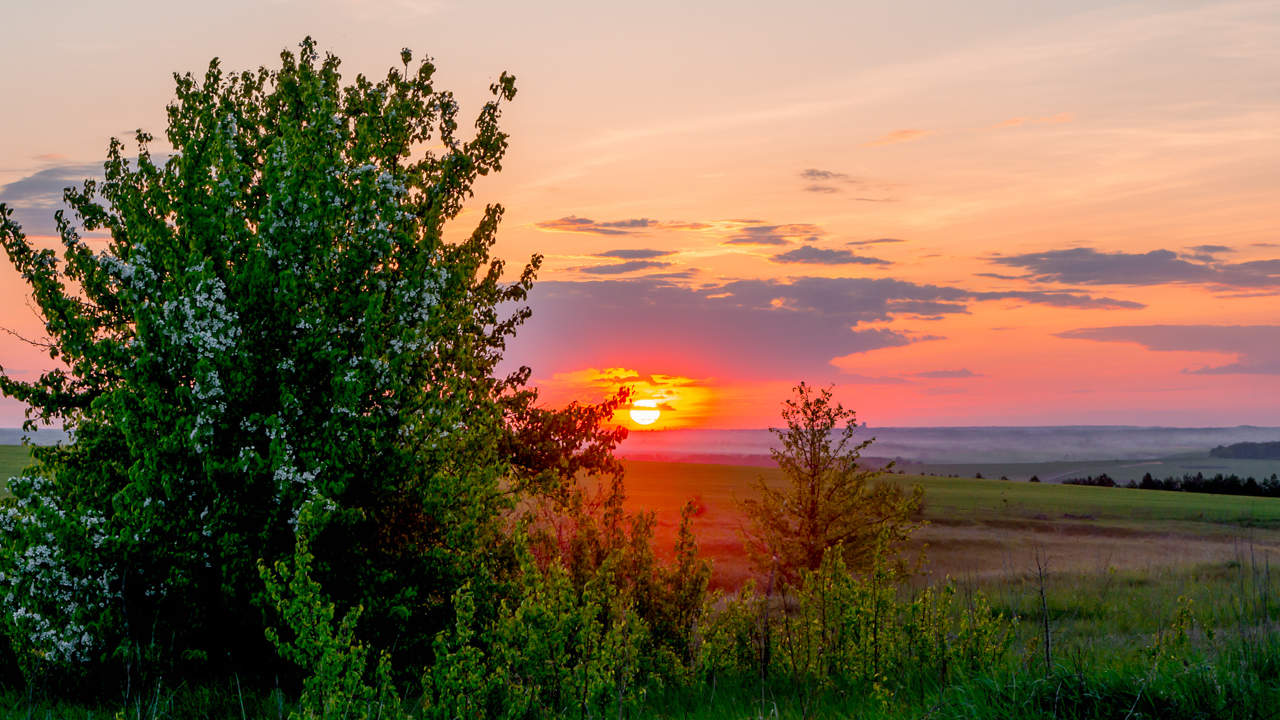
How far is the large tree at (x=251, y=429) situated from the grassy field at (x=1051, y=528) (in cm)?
990

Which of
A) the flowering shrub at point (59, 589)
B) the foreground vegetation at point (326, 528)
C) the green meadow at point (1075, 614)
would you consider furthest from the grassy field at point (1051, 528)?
the flowering shrub at point (59, 589)

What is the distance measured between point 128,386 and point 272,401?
76.2 inches

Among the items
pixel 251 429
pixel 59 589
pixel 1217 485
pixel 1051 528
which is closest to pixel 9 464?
pixel 1051 528

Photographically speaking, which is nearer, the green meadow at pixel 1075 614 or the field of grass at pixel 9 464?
the green meadow at pixel 1075 614

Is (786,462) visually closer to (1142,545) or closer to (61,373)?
(61,373)

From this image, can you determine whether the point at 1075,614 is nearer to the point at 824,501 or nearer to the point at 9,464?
the point at 824,501

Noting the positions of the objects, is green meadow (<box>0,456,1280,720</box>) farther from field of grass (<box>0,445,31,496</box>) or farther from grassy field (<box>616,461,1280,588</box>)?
field of grass (<box>0,445,31,496</box>)

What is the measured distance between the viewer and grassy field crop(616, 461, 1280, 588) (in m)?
35.4

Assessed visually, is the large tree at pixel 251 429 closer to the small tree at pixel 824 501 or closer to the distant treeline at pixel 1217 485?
the small tree at pixel 824 501

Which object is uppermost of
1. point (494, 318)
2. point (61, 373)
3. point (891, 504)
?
point (494, 318)

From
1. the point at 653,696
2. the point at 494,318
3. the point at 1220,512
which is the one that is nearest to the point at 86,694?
the point at 653,696

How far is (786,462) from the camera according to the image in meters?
21.3

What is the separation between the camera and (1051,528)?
51.2 meters

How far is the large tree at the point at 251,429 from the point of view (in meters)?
10.1
